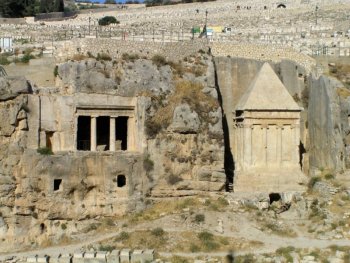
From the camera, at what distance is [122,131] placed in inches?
1740

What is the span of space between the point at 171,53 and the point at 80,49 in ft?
17.6

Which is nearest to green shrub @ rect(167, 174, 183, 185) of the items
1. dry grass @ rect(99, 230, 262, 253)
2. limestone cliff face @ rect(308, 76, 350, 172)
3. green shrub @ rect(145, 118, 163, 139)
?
green shrub @ rect(145, 118, 163, 139)

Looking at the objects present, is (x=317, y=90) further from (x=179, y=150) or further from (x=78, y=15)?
(x=78, y=15)

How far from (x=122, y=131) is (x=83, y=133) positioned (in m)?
2.22

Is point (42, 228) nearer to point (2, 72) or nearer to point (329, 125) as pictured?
point (2, 72)

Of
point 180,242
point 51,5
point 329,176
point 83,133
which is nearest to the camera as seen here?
point 180,242

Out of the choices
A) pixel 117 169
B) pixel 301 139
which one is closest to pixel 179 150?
pixel 117 169

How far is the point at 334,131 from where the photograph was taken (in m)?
44.2

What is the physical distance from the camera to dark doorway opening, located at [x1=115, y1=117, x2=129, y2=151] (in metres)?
43.8

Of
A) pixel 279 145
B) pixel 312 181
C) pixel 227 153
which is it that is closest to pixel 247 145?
pixel 279 145

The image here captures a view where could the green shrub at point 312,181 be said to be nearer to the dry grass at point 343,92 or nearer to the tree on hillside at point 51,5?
the dry grass at point 343,92

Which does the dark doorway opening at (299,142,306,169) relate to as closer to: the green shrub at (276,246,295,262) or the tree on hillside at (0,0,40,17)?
the green shrub at (276,246,295,262)

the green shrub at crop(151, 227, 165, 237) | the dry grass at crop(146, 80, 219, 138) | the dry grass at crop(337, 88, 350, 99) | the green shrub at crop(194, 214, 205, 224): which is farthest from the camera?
the dry grass at crop(337, 88, 350, 99)

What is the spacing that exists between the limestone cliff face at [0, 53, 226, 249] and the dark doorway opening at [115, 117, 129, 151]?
2.14ft
